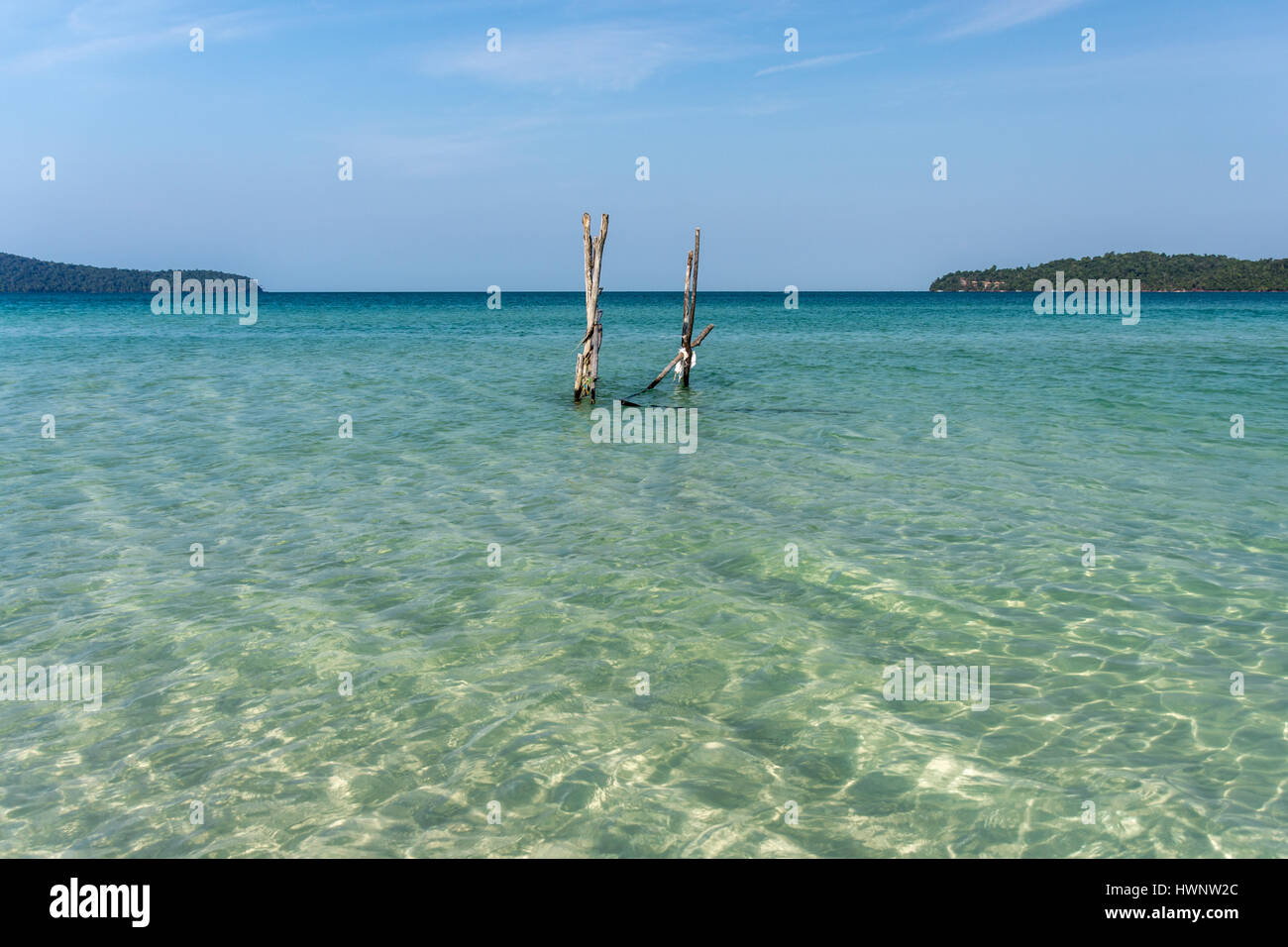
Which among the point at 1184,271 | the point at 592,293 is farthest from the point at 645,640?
the point at 1184,271

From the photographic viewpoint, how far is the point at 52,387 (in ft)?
82.4

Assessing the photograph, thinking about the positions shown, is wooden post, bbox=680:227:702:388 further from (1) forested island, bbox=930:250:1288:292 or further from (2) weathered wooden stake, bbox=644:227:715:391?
(1) forested island, bbox=930:250:1288:292

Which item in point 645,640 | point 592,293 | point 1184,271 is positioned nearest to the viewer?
point 645,640

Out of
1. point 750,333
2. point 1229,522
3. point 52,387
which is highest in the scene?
point 750,333

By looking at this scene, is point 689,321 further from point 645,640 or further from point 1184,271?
point 1184,271

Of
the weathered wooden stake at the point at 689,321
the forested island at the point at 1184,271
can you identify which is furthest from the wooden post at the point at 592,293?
the forested island at the point at 1184,271

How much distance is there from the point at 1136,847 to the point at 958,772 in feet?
3.42

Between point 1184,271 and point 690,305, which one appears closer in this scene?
point 690,305

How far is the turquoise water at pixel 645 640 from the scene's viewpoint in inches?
195

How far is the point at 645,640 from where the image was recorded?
24.2ft

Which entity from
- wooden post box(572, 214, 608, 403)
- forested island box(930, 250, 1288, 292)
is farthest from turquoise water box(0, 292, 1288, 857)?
forested island box(930, 250, 1288, 292)

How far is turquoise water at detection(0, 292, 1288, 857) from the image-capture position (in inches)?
195
